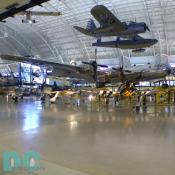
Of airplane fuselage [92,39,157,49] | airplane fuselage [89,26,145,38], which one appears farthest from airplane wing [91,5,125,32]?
airplane fuselage [92,39,157,49]

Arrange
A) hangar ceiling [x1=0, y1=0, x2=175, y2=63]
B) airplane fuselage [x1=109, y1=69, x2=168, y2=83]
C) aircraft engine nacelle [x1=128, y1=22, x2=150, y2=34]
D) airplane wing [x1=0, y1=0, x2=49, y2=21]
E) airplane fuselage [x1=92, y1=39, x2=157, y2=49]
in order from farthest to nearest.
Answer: hangar ceiling [x1=0, y1=0, x2=175, y2=63]
airplane fuselage [x1=109, y1=69, x2=168, y2=83]
airplane fuselage [x1=92, y1=39, x2=157, y2=49]
aircraft engine nacelle [x1=128, y1=22, x2=150, y2=34]
airplane wing [x1=0, y1=0, x2=49, y2=21]

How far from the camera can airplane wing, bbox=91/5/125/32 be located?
48.6 feet

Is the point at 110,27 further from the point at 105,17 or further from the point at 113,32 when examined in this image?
the point at 105,17

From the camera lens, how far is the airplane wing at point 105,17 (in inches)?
584

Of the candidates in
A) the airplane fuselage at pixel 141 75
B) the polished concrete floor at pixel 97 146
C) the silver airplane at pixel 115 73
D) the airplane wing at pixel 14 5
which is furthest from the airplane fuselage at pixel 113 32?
the polished concrete floor at pixel 97 146

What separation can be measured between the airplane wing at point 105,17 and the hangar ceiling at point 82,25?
1892 cm

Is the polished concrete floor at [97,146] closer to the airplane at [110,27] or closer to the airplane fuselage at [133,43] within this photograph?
the airplane at [110,27]

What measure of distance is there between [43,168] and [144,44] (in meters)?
14.9

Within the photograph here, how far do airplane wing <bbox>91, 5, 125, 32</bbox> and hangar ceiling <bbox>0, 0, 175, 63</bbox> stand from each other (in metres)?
18.9

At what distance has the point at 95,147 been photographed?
573cm

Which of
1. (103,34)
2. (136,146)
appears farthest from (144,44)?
(136,146)

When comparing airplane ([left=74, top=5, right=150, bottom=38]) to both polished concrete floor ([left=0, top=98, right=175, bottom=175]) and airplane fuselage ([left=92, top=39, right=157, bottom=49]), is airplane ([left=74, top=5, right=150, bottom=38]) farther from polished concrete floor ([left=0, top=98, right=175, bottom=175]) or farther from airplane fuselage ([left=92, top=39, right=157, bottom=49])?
polished concrete floor ([left=0, top=98, right=175, bottom=175])

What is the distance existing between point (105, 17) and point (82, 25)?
82.6 feet

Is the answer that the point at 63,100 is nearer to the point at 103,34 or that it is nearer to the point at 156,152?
the point at 103,34
